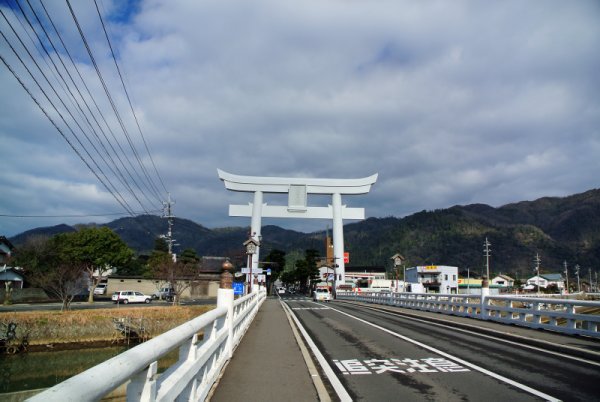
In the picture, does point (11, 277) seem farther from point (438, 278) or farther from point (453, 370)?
point (438, 278)

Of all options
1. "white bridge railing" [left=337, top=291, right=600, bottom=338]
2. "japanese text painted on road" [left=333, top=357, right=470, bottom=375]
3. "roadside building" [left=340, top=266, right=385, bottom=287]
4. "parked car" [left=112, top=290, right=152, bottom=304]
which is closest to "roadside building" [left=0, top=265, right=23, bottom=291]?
"parked car" [left=112, top=290, right=152, bottom=304]

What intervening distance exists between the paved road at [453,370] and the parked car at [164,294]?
4789 cm

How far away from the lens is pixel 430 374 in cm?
748

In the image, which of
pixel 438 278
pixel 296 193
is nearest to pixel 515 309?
pixel 296 193

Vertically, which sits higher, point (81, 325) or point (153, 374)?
point (153, 374)

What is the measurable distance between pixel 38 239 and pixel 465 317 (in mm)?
55823

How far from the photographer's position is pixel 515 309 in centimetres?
1595

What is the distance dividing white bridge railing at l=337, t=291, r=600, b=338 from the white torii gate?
18674 millimetres

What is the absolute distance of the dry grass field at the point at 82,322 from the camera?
2967 centimetres

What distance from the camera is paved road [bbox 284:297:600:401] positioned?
6198 millimetres

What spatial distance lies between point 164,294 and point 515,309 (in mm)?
50398

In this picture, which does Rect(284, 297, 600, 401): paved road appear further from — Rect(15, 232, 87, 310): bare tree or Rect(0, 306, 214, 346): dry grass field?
Rect(15, 232, 87, 310): bare tree

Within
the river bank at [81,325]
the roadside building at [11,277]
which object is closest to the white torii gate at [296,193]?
the river bank at [81,325]

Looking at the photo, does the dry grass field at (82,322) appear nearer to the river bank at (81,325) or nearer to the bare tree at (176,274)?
the river bank at (81,325)
